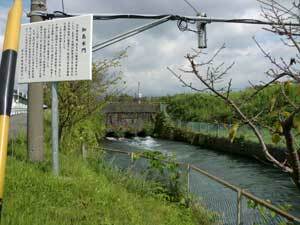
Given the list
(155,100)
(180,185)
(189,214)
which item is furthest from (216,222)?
(155,100)

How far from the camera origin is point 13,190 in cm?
624

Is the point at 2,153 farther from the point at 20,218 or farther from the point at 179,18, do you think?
the point at 179,18

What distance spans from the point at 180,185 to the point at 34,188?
3.57 meters

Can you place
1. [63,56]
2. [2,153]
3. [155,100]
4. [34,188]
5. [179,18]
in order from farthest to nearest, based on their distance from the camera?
[155,100] → [179,18] → [63,56] → [34,188] → [2,153]

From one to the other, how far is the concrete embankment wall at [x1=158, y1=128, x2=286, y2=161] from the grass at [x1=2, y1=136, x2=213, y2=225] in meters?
11.6

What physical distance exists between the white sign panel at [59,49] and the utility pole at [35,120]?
1.21m

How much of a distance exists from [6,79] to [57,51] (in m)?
5.93

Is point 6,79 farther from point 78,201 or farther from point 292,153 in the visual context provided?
point 78,201

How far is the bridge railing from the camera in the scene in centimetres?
560

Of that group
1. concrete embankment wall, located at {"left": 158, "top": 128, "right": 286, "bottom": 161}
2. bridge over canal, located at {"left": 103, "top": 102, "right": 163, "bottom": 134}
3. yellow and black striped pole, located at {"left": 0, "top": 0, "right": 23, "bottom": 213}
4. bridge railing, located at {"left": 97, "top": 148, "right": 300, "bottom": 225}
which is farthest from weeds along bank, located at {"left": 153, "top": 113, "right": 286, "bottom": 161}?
yellow and black striped pole, located at {"left": 0, "top": 0, "right": 23, "bottom": 213}

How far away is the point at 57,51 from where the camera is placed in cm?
731

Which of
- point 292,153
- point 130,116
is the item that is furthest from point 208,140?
point 292,153

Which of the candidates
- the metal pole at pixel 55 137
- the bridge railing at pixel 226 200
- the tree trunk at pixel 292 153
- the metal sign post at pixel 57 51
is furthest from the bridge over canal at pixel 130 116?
the tree trunk at pixel 292 153

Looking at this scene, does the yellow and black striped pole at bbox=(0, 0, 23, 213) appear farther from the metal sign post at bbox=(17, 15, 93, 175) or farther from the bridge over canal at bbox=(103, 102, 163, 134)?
the bridge over canal at bbox=(103, 102, 163, 134)
